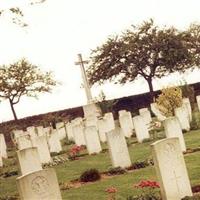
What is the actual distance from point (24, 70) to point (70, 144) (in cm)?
2027

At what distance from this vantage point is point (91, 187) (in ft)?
44.7

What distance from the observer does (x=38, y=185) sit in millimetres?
9078

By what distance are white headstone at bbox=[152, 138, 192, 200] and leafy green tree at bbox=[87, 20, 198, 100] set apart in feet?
120

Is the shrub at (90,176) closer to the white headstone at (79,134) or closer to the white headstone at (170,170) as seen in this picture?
the white headstone at (170,170)

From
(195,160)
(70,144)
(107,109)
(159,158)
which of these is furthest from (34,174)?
(107,109)

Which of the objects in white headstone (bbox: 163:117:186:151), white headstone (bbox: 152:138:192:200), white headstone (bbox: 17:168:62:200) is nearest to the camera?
white headstone (bbox: 17:168:62:200)

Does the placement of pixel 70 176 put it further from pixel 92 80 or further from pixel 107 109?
pixel 92 80

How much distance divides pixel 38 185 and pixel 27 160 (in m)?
5.95

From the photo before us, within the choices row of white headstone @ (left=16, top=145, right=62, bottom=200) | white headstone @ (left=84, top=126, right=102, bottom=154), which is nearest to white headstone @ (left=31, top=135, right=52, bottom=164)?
white headstone @ (left=84, top=126, right=102, bottom=154)

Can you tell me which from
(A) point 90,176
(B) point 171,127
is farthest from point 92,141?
(A) point 90,176

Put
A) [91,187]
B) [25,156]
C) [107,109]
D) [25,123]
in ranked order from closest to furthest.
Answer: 1. [91,187]
2. [25,156]
3. [107,109]
4. [25,123]

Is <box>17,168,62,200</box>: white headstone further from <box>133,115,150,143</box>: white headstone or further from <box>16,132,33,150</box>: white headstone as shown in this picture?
<box>16,132,33,150</box>: white headstone

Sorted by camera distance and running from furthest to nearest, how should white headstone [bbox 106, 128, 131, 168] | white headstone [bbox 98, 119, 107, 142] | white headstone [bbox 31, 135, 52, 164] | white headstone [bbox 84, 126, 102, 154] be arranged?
white headstone [bbox 98, 119, 107, 142]
white headstone [bbox 84, 126, 102, 154]
white headstone [bbox 31, 135, 52, 164]
white headstone [bbox 106, 128, 131, 168]

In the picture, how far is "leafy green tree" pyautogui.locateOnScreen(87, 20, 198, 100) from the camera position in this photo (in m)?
48.1
